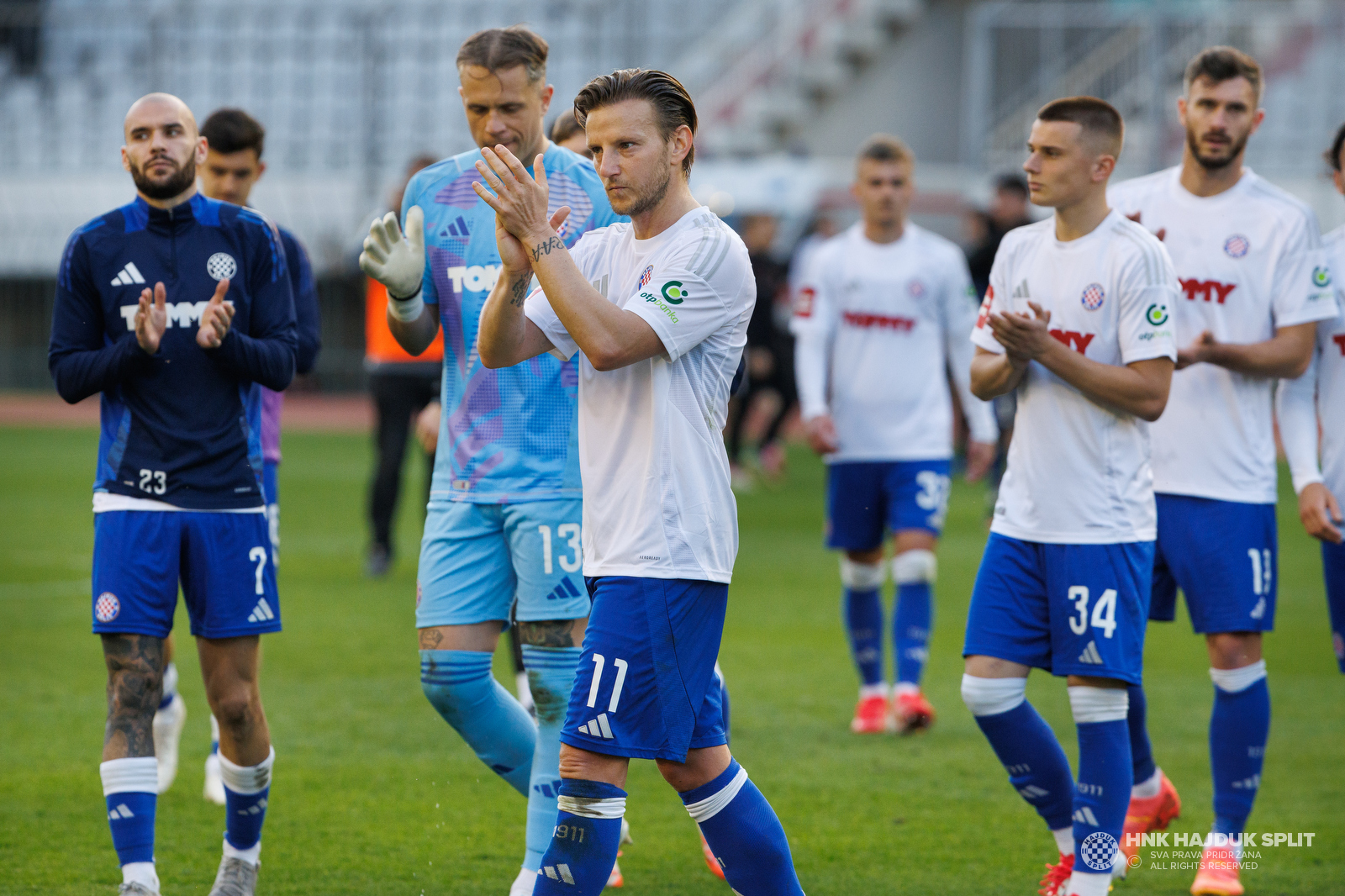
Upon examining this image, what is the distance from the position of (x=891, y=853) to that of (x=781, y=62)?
2282cm

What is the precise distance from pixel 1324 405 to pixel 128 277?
384 cm

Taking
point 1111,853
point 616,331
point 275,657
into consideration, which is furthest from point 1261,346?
point 275,657

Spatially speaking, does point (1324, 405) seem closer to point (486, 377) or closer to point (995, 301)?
point (995, 301)

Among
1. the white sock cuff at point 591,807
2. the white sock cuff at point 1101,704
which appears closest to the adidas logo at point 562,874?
the white sock cuff at point 591,807

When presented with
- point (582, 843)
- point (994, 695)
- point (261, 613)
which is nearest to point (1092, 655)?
point (994, 695)

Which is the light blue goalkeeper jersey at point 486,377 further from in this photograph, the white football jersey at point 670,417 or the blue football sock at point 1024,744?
the blue football sock at point 1024,744

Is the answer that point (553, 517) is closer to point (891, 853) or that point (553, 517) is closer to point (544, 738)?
point (544, 738)

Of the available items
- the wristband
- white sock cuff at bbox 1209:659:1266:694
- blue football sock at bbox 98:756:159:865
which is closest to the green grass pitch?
blue football sock at bbox 98:756:159:865

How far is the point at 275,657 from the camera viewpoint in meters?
8.13

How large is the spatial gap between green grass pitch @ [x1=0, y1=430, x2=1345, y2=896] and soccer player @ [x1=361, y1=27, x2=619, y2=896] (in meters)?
0.60

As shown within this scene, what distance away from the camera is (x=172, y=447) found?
4332 millimetres

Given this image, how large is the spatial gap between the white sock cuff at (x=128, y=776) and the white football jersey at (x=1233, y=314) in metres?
3.22

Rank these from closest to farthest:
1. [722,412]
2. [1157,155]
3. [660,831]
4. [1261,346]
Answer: [722,412], [1261,346], [660,831], [1157,155]

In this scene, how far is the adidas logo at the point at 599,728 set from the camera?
348 cm
